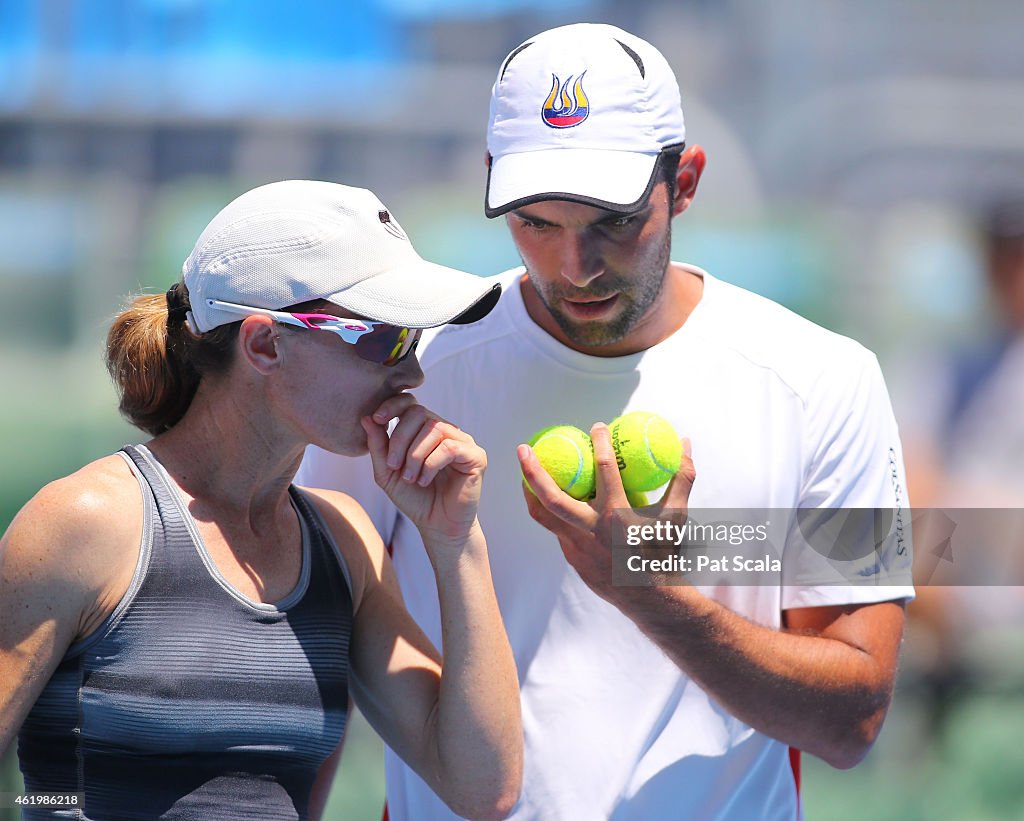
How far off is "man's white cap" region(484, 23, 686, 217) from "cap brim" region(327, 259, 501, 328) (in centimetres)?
35

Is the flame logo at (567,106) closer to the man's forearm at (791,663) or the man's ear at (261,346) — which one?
the man's ear at (261,346)

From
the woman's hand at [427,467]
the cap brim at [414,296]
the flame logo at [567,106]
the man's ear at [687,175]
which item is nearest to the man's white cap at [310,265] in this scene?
the cap brim at [414,296]

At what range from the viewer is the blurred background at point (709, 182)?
5.78m

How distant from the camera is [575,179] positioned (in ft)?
8.86

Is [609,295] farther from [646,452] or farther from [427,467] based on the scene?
[427,467]

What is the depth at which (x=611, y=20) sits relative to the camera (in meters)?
11.2

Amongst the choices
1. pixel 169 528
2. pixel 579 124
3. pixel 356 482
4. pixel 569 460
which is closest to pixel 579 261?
pixel 579 124

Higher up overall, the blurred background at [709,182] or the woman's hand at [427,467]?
the woman's hand at [427,467]

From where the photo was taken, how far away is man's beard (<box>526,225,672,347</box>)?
2764mm

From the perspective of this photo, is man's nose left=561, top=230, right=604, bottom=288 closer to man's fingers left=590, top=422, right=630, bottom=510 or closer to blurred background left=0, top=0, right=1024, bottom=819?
man's fingers left=590, top=422, right=630, bottom=510

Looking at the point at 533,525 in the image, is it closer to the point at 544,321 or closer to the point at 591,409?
the point at 591,409

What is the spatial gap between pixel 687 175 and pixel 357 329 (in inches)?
41.8

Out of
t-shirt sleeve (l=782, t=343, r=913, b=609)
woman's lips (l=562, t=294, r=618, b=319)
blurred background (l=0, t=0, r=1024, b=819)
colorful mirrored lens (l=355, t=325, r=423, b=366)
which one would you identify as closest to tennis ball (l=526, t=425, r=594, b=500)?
woman's lips (l=562, t=294, r=618, b=319)

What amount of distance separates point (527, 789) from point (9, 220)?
6283 millimetres
